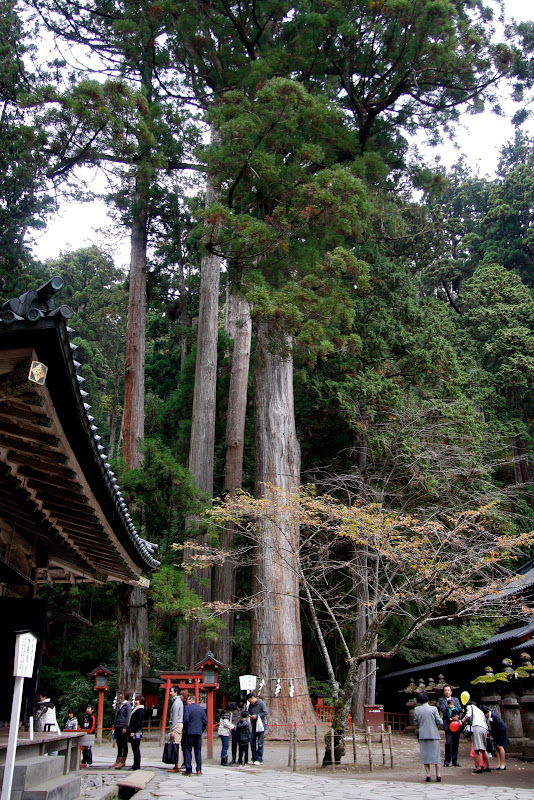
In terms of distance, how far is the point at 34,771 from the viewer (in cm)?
430

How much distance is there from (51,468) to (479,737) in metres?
7.28

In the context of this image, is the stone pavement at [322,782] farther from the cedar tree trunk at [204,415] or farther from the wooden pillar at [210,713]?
the cedar tree trunk at [204,415]

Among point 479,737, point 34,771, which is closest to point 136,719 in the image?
point 34,771

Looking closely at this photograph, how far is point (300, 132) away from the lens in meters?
13.6

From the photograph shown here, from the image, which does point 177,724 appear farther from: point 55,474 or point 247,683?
point 55,474

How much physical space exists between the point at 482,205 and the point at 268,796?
104ft

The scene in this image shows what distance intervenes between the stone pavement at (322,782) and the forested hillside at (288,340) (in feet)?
4.27

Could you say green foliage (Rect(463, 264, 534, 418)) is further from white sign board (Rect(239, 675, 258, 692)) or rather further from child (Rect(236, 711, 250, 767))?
child (Rect(236, 711, 250, 767))

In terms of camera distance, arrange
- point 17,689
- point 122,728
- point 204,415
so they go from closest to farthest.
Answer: point 17,689 → point 122,728 → point 204,415

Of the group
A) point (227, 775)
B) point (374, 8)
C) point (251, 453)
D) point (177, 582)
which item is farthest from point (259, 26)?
point (227, 775)

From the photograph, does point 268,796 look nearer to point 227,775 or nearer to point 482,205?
point 227,775

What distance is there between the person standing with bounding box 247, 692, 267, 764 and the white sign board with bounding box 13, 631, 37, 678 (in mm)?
6367

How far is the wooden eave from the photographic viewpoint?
125 inches

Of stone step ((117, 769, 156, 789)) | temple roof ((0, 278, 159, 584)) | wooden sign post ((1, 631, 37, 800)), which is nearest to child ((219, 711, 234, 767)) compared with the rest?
stone step ((117, 769, 156, 789))
